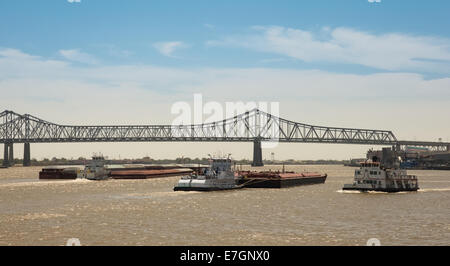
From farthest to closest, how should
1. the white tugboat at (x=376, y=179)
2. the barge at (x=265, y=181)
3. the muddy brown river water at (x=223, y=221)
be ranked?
the barge at (x=265, y=181) → the white tugboat at (x=376, y=179) → the muddy brown river water at (x=223, y=221)

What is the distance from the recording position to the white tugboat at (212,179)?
99.2 m

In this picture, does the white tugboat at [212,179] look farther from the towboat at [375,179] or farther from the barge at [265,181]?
the towboat at [375,179]

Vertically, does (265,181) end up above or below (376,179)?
below

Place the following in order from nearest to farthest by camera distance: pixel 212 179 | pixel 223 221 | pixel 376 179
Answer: pixel 223 221 < pixel 376 179 < pixel 212 179

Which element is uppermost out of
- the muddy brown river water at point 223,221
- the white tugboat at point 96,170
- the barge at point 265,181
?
the white tugboat at point 96,170

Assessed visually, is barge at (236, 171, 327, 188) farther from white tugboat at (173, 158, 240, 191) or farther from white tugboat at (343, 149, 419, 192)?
white tugboat at (343, 149, 419, 192)

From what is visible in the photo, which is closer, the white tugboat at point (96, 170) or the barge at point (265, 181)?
the barge at point (265, 181)

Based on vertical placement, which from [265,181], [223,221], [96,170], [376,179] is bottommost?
[223,221]

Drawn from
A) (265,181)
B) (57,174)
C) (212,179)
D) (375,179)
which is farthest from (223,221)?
(57,174)

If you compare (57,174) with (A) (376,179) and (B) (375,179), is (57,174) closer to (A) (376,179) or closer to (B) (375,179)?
(B) (375,179)

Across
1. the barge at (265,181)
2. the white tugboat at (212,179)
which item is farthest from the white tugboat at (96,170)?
the white tugboat at (212,179)

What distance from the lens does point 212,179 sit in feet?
331
